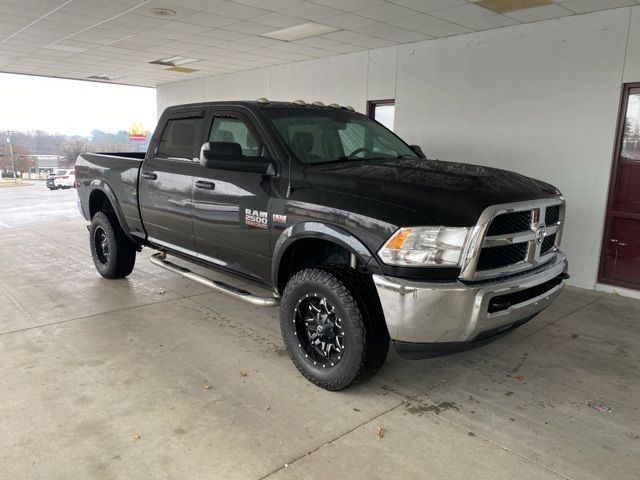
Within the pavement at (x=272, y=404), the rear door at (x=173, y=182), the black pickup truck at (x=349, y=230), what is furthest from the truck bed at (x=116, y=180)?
the pavement at (x=272, y=404)

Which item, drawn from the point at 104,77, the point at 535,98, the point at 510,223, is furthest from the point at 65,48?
the point at 510,223

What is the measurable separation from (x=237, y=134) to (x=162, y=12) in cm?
375

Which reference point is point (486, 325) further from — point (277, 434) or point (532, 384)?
point (277, 434)

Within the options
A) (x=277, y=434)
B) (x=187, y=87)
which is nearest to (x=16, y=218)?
(x=187, y=87)

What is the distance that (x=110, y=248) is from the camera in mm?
5328

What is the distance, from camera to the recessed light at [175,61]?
9.98 metres

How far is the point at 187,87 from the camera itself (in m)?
13.3

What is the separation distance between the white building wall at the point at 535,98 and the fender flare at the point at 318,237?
14.1 ft

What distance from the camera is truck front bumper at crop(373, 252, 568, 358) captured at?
8.30 feet

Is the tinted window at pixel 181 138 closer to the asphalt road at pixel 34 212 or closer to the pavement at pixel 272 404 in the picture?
the pavement at pixel 272 404

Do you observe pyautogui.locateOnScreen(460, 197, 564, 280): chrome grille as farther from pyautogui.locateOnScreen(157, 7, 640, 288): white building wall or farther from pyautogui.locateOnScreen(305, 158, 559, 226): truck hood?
pyautogui.locateOnScreen(157, 7, 640, 288): white building wall

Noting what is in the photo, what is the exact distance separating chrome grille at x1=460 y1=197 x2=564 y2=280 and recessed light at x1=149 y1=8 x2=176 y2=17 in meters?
5.46

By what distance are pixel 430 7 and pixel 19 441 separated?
571cm

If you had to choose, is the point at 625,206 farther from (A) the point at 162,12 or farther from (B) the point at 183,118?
(A) the point at 162,12
